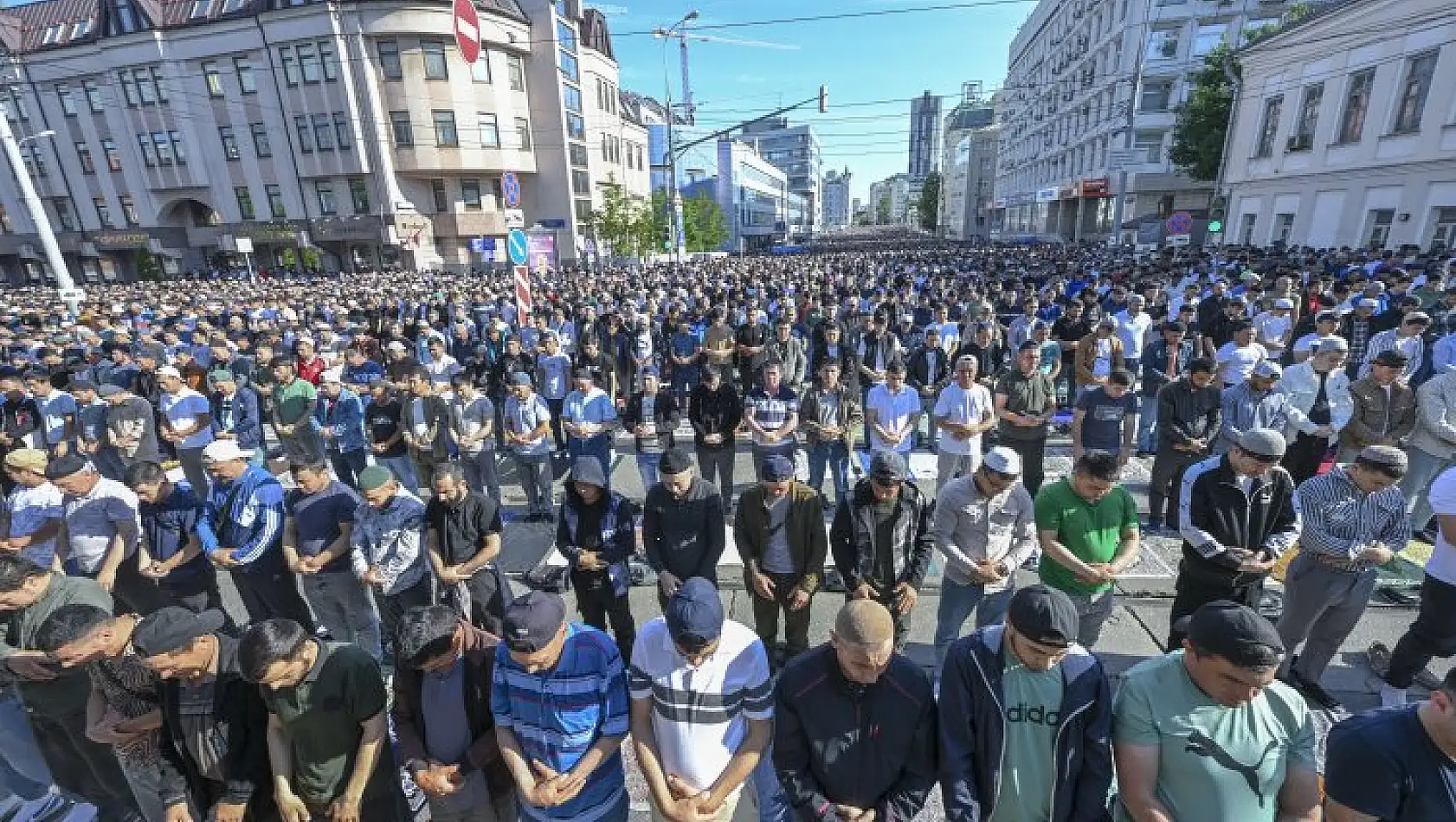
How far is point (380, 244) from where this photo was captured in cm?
3747

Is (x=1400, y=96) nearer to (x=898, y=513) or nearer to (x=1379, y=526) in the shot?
(x=1379, y=526)

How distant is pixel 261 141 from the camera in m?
37.6

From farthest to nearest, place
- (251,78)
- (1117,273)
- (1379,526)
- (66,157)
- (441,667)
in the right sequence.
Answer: (66,157) < (251,78) < (1117,273) < (1379,526) < (441,667)

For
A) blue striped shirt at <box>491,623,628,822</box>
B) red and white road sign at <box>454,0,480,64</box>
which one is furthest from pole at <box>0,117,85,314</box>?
blue striped shirt at <box>491,623,628,822</box>

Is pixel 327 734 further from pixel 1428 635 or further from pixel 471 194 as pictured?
pixel 471 194

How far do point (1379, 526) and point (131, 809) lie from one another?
7.86 m

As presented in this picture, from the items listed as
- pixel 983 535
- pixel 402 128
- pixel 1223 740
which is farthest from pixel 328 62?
pixel 1223 740

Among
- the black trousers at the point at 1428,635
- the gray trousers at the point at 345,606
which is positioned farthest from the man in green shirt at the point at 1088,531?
the gray trousers at the point at 345,606

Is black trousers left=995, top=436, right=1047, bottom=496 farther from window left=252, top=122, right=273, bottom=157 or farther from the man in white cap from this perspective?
window left=252, top=122, right=273, bottom=157

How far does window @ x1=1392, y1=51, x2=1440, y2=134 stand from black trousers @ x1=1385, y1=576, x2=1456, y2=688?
26.2m

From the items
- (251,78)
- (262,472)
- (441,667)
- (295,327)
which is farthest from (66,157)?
(441,667)

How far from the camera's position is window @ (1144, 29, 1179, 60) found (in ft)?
126

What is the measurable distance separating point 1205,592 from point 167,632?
223 inches

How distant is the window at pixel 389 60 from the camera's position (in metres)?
34.8
